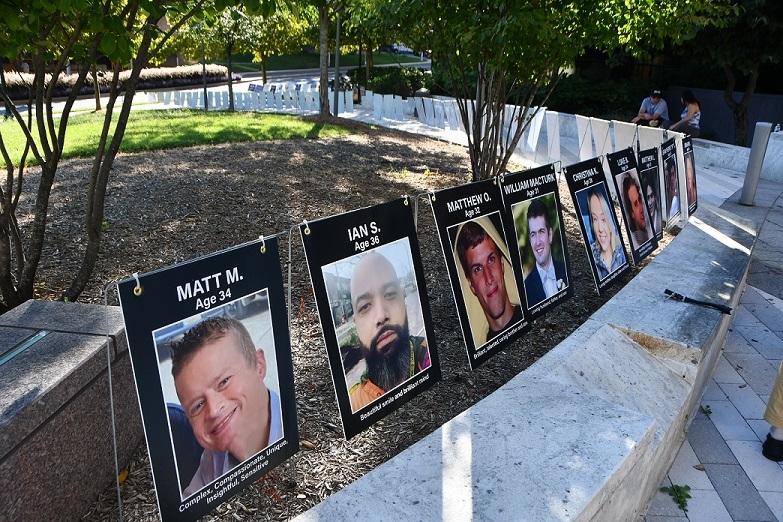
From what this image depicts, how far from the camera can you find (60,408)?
2.82 metres

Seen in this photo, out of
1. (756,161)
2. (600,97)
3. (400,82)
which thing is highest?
(400,82)

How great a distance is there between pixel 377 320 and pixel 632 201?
3.99 meters

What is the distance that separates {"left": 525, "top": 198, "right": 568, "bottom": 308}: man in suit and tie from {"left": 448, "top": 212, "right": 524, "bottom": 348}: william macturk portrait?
278 millimetres

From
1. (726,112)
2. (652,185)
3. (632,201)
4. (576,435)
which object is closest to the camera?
(576,435)

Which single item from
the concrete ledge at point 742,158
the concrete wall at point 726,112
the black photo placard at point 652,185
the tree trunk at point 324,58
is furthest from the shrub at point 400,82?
the black photo placard at point 652,185

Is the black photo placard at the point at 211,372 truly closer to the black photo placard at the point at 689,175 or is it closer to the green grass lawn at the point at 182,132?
the black photo placard at the point at 689,175

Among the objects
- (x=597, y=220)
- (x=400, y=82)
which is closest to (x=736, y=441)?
(x=597, y=220)

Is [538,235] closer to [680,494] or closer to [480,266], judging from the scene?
[480,266]

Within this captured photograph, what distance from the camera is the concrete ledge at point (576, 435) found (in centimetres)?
253

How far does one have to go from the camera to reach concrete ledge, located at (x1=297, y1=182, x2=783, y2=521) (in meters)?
2.53

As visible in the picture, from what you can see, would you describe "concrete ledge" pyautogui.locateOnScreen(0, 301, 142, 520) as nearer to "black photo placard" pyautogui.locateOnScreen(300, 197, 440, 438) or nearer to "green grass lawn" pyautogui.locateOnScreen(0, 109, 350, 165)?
"black photo placard" pyautogui.locateOnScreen(300, 197, 440, 438)

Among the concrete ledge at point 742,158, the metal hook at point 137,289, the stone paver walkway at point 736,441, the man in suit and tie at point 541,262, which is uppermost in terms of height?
the metal hook at point 137,289

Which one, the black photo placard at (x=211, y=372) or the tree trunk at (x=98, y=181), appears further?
the tree trunk at (x=98, y=181)

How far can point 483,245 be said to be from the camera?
429 cm
